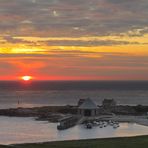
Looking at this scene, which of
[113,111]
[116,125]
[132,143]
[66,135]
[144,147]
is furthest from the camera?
[113,111]

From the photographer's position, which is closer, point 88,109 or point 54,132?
point 54,132

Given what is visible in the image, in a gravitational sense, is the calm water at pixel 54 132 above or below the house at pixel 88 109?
below

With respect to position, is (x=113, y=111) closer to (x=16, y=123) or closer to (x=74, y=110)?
(x=74, y=110)

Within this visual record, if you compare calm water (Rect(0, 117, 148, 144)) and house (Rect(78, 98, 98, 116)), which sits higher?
house (Rect(78, 98, 98, 116))

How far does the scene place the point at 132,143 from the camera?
45.6 metres

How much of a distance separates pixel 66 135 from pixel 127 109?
4933 centimetres

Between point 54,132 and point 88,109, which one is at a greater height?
point 88,109

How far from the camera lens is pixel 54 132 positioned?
7394 centimetres

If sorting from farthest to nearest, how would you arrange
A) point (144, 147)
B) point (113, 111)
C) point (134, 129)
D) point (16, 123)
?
point (113, 111) → point (16, 123) → point (134, 129) → point (144, 147)

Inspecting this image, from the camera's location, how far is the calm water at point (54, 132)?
65.6 meters

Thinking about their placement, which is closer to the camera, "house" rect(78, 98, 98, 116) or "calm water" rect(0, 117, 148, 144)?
"calm water" rect(0, 117, 148, 144)

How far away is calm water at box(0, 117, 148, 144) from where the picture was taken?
215ft

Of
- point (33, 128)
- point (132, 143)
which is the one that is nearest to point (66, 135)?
point (33, 128)

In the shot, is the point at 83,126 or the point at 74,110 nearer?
the point at 83,126
